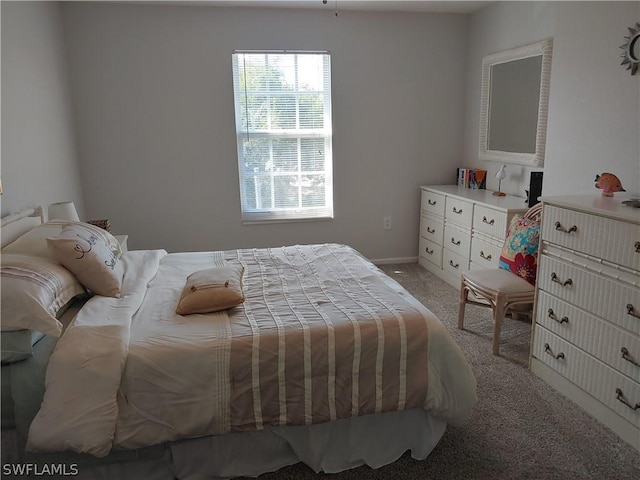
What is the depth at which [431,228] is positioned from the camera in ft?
14.6

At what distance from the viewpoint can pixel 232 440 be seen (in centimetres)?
184

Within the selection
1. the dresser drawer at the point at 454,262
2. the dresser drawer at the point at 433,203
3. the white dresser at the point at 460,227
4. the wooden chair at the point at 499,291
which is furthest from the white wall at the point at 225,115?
the wooden chair at the point at 499,291

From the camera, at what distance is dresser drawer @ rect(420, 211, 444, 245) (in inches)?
169

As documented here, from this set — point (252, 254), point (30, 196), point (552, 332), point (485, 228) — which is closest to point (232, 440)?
point (252, 254)

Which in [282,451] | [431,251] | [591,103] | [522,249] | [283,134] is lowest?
[282,451]

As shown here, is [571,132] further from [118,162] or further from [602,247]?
[118,162]

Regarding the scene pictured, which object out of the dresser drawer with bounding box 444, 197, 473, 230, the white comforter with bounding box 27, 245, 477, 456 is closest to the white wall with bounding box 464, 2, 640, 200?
the dresser drawer with bounding box 444, 197, 473, 230

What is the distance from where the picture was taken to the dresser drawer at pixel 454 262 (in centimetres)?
388

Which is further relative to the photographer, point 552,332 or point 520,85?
point 520,85

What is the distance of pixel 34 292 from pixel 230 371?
30.6 inches

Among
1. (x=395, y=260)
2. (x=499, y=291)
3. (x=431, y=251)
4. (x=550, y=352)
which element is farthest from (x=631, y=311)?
(x=395, y=260)

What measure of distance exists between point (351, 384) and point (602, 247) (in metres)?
1.26

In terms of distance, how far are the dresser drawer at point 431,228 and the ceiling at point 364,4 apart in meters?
1.84

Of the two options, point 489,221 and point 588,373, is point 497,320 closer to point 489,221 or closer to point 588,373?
point 588,373
